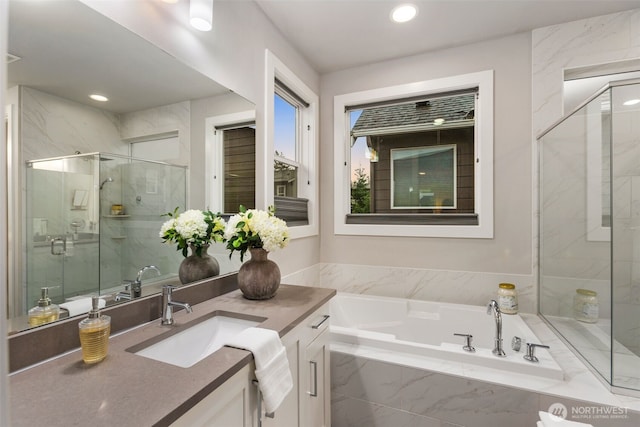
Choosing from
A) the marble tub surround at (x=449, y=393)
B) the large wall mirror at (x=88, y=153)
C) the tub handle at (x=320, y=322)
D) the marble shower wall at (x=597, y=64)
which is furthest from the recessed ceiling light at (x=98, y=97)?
the marble shower wall at (x=597, y=64)

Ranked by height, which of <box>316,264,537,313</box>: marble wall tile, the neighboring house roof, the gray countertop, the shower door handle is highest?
the neighboring house roof

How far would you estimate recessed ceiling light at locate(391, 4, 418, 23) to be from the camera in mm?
1889

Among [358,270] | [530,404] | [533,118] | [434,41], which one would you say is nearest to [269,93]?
[434,41]

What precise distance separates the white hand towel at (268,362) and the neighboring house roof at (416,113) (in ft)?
7.25

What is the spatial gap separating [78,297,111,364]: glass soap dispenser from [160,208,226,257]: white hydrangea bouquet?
0.49 m

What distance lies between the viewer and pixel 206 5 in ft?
4.33

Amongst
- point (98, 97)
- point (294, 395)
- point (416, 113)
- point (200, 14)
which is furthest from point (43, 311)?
point (416, 113)

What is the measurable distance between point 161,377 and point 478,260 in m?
2.30

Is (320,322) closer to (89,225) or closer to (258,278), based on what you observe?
(258,278)

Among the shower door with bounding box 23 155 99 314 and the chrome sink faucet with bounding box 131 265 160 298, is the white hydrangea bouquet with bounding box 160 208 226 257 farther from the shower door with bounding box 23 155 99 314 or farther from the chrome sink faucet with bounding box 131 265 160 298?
the shower door with bounding box 23 155 99 314

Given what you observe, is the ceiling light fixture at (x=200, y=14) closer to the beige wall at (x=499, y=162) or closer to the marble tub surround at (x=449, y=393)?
the beige wall at (x=499, y=162)

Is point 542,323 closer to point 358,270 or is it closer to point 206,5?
point 358,270

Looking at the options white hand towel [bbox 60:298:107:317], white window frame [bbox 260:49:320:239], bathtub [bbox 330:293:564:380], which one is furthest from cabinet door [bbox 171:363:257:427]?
white window frame [bbox 260:49:320:239]

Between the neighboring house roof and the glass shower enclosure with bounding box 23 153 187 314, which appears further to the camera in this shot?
the neighboring house roof
